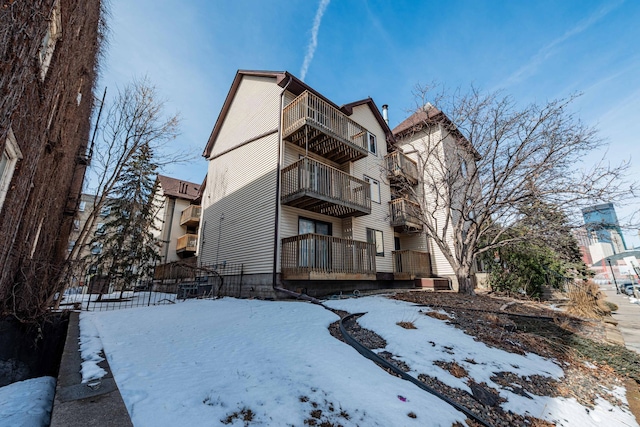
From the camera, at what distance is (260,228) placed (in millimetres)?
10766

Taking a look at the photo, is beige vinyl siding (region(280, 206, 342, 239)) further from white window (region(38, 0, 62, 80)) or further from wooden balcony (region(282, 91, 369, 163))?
white window (region(38, 0, 62, 80))

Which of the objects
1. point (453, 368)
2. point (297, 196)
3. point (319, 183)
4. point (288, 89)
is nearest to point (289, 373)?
point (453, 368)

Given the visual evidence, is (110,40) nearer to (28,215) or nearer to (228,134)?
(28,215)

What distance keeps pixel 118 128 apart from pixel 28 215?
423 cm

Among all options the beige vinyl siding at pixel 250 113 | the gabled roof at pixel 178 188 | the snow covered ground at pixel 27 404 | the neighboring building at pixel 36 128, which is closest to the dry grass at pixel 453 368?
the snow covered ground at pixel 27 404

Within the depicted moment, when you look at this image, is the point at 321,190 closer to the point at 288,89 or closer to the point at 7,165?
the point at 288,89

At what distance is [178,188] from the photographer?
24031mm

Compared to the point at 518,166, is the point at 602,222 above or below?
below

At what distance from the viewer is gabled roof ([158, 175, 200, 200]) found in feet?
75.1

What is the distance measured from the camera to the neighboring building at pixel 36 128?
2652 millimetres

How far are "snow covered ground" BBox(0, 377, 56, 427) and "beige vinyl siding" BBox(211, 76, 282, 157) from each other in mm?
10099

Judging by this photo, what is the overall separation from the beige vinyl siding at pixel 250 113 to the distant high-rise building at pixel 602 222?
12232mm

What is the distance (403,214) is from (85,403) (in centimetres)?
1394

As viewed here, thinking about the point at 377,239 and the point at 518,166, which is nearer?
the point at 518,166
